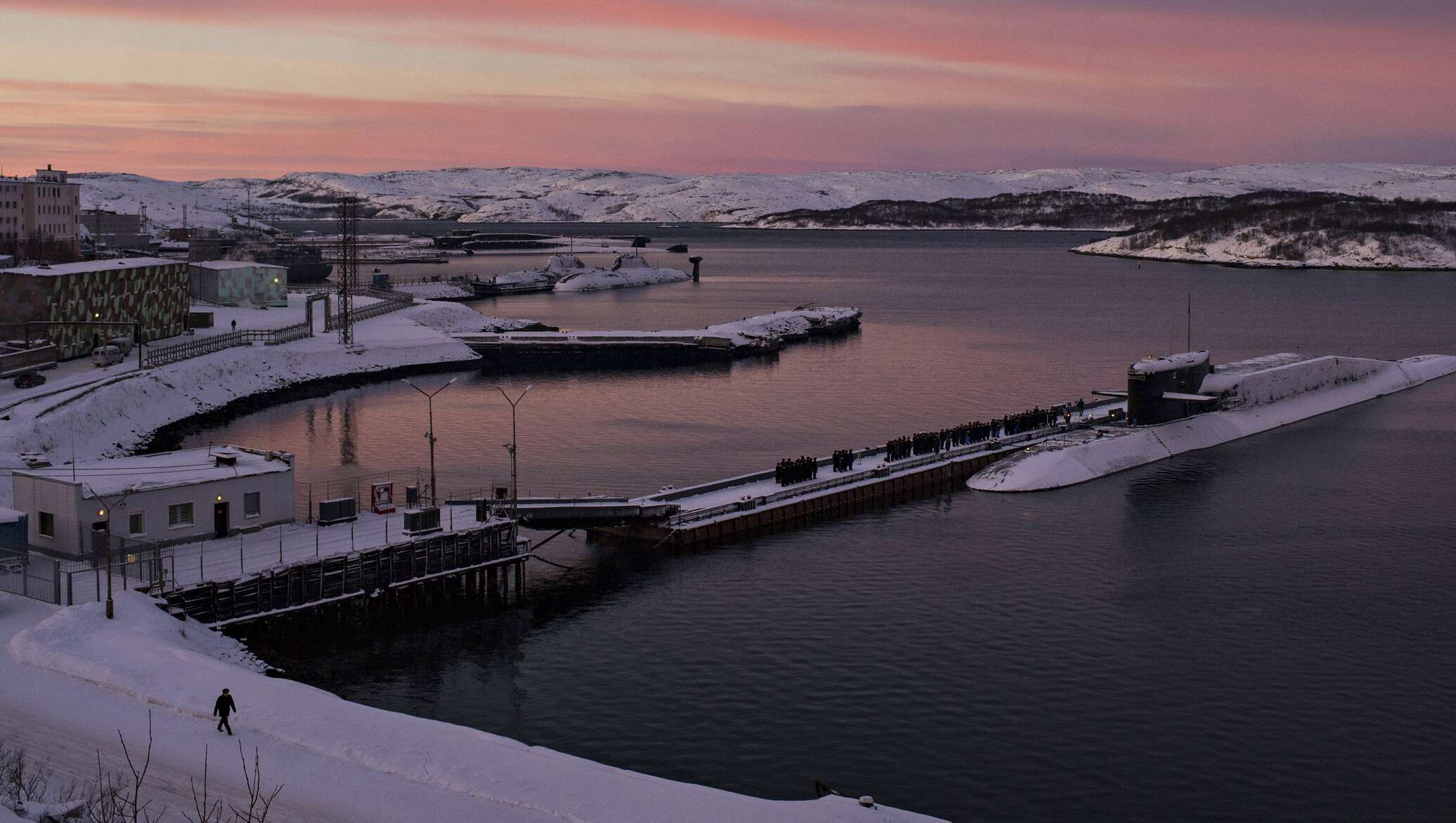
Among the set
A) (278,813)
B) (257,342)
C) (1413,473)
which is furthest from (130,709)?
(257,342)

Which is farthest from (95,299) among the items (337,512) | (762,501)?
(762,501)

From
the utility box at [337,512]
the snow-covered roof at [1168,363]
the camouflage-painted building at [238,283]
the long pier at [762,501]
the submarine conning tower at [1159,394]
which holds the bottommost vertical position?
the long pier at [762,501]

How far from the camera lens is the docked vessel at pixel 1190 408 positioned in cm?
6694

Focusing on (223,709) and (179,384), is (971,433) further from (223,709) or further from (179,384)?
(223,709)

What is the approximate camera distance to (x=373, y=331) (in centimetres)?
11238

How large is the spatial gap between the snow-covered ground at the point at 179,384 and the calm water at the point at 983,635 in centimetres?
462

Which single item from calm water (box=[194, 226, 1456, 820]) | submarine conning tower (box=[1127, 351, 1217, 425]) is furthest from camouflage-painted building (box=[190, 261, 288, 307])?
submarine conning tower (box=[1127, 351, 1217, 425])

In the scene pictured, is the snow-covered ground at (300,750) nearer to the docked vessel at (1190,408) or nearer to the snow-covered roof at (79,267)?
the docked vessel at (1190,408)

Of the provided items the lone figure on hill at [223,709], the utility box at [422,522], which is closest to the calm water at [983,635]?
the utility box at [422,522]

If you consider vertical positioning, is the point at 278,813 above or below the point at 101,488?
below

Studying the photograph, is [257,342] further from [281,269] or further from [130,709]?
[130,709]

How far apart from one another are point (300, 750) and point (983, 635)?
21.1 m

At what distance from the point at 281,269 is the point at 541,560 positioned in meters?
78.7

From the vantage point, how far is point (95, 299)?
87.2 meters
